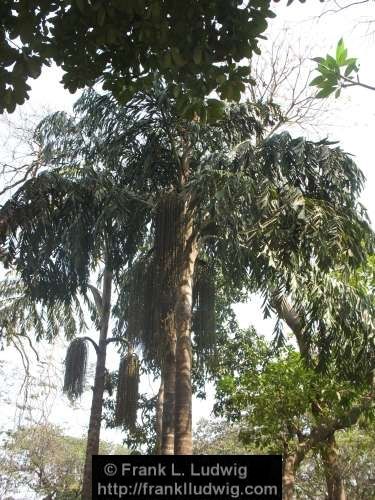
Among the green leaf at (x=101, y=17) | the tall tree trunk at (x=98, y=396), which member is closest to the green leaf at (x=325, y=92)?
the green leaf at (x=101, y=17)

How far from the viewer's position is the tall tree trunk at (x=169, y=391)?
23.0 ft

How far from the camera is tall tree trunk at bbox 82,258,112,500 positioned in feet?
29.2

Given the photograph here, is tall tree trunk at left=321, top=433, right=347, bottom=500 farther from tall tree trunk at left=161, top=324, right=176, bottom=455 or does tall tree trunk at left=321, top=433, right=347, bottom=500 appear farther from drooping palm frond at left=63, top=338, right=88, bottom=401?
drooping palm frond at left=63, top=338, right=88, bottom=401

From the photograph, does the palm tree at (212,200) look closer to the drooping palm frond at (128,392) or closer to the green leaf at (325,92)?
the drooping palm frond at (128,392)

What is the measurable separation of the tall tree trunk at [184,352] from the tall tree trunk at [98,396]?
1.72m

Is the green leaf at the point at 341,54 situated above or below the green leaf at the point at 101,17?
below

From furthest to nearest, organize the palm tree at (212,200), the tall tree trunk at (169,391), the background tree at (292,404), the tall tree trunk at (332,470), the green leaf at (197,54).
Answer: the tall tree trunk at (332,470) < the background tree at (292,404) < the tall tree trunk at (169,391) < the palm tree at (212,200) < the green leaf at (197,54)

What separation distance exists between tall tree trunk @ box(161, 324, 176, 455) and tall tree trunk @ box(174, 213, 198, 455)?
9.9 inches

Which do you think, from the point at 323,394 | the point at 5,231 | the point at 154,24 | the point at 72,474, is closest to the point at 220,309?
the point at 323,394

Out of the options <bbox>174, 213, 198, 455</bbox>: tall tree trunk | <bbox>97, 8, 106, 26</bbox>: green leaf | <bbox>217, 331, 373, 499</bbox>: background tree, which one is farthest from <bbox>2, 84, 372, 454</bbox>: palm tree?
<bbox>97, 8, 106, 26</bbox>: green leaf

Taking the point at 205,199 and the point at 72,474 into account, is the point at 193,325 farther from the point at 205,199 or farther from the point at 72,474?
the point at 72,474

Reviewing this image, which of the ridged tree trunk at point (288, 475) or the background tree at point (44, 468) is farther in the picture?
the background tree at point (44, 468)

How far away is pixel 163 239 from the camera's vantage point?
675 centimetres
